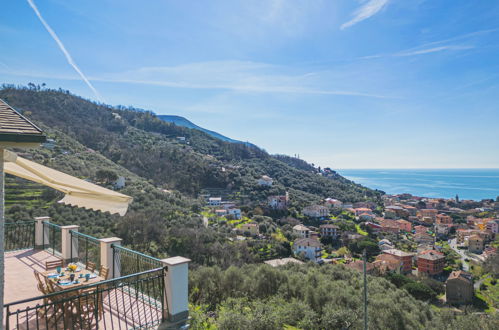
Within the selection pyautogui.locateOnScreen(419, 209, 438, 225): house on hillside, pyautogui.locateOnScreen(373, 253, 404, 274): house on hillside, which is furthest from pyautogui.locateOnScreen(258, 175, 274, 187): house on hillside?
pyautogui.locateOnScreen(419, 209, 438, 225): house on hillside

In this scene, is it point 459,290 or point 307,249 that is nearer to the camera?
point 459,290

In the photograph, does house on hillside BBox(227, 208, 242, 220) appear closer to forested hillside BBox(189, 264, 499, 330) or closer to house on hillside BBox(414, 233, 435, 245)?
house on hillside BBox(414, 233, 435, 245)

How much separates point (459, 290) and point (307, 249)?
16.9 meters

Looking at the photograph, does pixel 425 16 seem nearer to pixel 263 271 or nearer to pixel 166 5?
pixel 166 5

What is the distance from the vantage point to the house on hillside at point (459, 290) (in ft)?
90.9

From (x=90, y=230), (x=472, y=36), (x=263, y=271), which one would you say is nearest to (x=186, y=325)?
(x=263, y=271)

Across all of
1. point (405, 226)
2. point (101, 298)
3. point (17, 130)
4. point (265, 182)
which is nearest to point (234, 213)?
point (265, 182)

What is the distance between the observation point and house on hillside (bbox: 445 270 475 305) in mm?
27703

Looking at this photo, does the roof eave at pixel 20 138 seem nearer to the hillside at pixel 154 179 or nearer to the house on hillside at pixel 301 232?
the hillside at pixel 154 179

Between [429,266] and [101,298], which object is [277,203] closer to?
[429,266]

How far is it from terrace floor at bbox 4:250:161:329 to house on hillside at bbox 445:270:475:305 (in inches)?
1329

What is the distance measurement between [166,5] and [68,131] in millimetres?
56655

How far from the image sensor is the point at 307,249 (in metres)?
38.8

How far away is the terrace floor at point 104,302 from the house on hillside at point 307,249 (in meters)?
34.9
